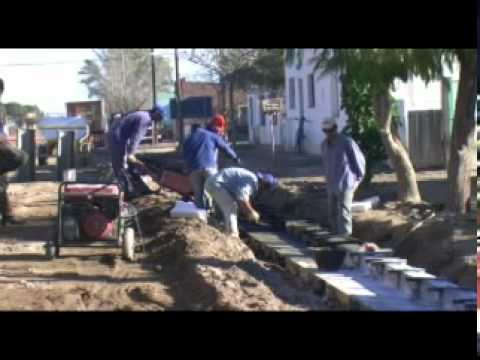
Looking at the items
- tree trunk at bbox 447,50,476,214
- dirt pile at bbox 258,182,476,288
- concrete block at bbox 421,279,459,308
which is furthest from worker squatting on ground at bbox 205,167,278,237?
concrete block at bbox 421,279,459,308

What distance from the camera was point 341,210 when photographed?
42.4 feet

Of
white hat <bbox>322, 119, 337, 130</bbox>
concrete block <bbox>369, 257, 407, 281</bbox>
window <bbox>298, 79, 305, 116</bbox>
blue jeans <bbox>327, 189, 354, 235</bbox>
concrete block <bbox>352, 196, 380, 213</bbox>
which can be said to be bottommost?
concrete block <bbox>369, 257, 407, 281</bbox>

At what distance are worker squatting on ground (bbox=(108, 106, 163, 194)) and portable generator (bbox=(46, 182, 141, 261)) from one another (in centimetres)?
291

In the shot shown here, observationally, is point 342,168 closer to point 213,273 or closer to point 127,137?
point 213,273

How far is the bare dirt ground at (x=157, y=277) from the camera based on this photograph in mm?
9964

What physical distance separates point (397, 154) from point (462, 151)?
4.83ft

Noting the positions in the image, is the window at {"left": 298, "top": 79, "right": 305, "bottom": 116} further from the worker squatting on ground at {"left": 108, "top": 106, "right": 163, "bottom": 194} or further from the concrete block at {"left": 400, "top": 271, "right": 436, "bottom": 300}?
the concrete block at {"left": 400, "top": 271, "right": 436, "bottom": 300}

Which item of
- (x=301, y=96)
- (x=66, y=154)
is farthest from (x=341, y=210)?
(x=66, y=154)

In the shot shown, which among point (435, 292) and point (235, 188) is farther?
point (235, 188)

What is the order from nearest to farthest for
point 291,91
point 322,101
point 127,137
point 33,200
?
point 127,137 → point 33,200 → point 322,101 → point 291,91

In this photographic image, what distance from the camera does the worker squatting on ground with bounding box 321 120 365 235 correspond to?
12656mm

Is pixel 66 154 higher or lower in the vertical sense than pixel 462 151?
lower
